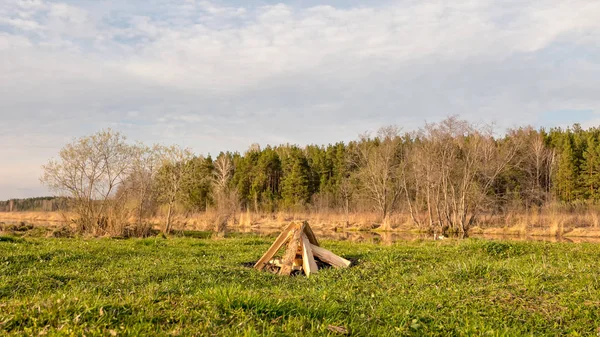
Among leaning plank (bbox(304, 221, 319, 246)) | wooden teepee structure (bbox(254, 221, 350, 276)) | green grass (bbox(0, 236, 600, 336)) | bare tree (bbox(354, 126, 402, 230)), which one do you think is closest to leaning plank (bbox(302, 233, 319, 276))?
wooden teepee structure (bbox(254, 221, 350, 276))

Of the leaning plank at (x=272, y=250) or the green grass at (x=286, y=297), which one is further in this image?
the leaning plank at (x=272, y=250)

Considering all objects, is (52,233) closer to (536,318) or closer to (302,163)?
(536,318)

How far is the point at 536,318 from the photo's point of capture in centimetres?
536

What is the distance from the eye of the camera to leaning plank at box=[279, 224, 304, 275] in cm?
995

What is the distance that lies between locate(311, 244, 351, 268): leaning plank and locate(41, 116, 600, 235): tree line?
11696 mm

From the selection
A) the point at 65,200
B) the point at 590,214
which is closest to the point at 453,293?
the point at 65,200

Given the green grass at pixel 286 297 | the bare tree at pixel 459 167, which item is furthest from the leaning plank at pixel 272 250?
the bare tree at pixel 459 167

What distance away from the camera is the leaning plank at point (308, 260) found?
967cm

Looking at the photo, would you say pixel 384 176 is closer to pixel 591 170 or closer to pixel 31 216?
pixel 591 170

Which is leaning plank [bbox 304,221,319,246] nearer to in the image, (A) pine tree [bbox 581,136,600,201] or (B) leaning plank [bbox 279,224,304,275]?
(B) leaning plank [bbox 279,224,304,275]

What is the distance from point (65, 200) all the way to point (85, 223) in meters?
1.83

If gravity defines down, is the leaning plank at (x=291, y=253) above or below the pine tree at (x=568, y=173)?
below

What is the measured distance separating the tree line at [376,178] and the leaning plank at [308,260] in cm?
1172

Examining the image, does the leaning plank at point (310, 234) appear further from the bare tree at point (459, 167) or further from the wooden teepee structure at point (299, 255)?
the bare tree at point (459, 167)
